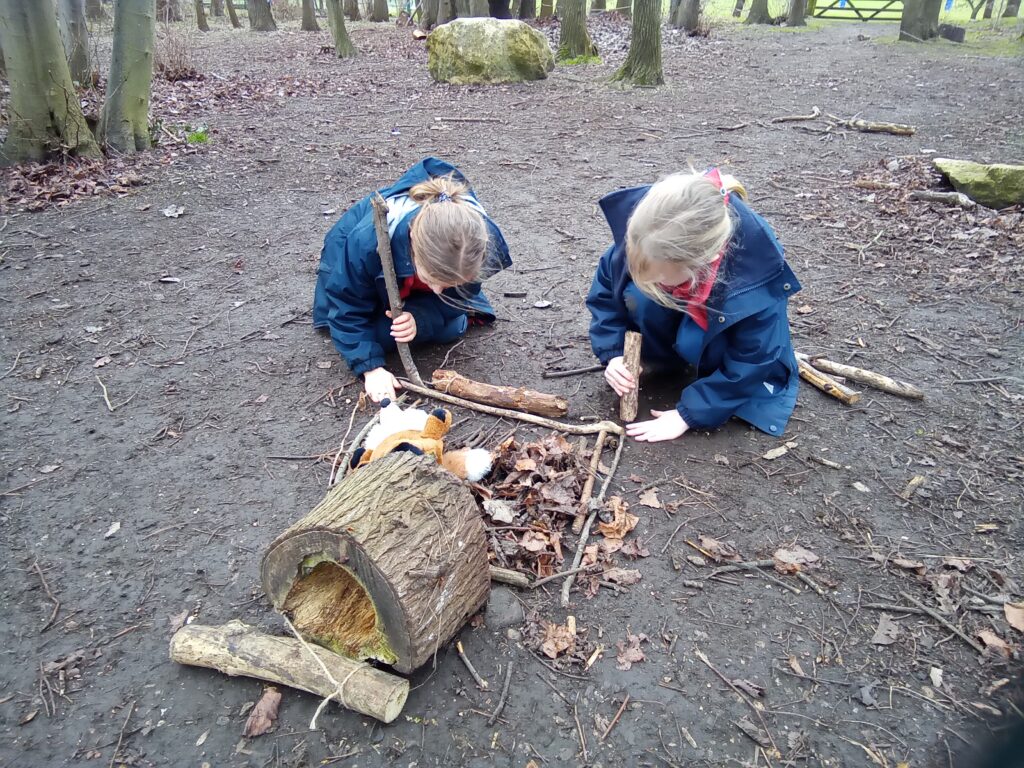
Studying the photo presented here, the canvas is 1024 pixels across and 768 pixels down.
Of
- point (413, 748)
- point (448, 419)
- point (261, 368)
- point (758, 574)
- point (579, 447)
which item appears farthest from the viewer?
point (261, 368)

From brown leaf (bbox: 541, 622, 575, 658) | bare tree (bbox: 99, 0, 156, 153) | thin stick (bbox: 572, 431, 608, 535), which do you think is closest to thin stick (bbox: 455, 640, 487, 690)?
brown leaf (bbox: 541, 622, 575, 658)

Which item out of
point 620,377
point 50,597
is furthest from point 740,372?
point 50,597

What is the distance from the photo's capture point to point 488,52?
36.3 feet

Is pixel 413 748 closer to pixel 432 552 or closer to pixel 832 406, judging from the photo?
pixel 432 552

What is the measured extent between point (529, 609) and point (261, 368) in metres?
2.34

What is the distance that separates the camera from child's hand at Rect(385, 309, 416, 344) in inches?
138

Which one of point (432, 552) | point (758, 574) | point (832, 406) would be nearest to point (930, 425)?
point (832, 406)

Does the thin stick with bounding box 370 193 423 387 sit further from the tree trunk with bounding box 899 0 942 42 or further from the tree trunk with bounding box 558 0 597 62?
the tree trunk with bounding box 899 0 942 42

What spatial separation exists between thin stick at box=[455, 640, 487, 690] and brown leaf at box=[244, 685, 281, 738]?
0.61 metres

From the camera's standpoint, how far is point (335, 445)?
129 inches

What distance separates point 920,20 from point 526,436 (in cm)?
1702

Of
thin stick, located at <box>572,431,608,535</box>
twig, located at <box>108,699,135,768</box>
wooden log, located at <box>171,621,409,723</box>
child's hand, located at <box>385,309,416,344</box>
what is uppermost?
child's hand, located at <box>385,309,416,344</box>

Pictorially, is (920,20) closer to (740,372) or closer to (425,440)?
(740,372)

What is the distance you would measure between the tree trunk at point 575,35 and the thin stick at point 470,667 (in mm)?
12668
